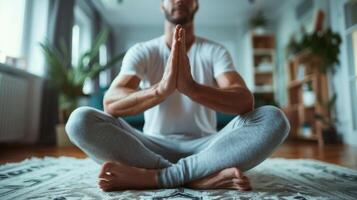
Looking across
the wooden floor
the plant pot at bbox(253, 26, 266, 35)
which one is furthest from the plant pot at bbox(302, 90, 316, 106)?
the plant pot at bbox(253, 26, 266, 35)

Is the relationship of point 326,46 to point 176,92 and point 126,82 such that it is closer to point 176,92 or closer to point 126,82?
point 176,92

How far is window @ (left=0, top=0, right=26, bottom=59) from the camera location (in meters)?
2.47

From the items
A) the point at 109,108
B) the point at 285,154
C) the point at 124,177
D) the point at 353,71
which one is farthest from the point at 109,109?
the point at 353,71

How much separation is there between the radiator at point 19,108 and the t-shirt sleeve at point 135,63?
5.43 ft

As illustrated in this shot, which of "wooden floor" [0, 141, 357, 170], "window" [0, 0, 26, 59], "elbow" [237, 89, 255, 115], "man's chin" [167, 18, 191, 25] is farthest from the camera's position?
"window" [0, 0, 26, 59]

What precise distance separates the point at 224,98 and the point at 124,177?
359 millimetres

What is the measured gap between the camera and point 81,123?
2.61ft

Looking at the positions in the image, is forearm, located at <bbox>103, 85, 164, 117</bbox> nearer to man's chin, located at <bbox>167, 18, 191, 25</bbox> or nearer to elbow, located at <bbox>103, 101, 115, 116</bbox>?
elbow, located at <bbox>103, 101, 115, 116</bbox>

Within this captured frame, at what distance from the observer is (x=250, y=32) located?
4895 millimetres

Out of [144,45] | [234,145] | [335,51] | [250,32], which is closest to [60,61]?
[144,45]

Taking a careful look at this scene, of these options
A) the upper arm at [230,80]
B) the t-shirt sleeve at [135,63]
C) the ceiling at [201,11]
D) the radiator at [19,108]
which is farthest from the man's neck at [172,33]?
the ceiling at [201,11]

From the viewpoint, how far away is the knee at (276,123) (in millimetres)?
806

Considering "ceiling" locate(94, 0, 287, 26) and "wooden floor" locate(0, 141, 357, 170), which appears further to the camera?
"ceiling" locate(94, 0, 287, 26)

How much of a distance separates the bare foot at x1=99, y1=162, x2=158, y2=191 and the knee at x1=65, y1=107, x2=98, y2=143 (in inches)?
4.5
